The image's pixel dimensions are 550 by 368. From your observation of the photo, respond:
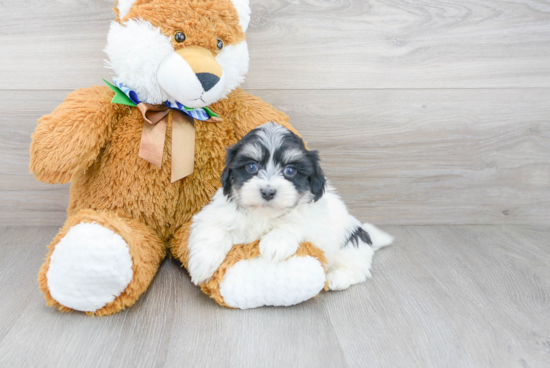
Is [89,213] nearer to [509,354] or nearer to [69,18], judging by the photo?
[69,18]

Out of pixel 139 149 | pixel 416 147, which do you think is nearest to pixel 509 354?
pixel 416 147

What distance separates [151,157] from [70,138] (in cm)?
24

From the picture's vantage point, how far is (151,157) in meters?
1.31

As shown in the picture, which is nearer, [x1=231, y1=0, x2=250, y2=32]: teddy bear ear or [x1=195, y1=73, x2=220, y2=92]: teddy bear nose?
[x1=195, y1=73, x2=220, y2=92]: teddy bear nose

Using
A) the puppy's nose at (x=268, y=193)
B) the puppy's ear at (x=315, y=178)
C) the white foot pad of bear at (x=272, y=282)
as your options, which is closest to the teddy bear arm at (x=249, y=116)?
the puppy's ear at (x=315, y=178)

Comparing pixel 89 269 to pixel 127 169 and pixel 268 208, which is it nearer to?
pixel 127 169

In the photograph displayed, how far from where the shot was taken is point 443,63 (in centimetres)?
179

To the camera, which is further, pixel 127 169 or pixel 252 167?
pixel 127 169

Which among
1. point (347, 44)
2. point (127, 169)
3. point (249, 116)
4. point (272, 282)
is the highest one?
point (347, 44)

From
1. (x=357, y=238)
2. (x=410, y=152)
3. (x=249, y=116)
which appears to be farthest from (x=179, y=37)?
(x=410, y=152)

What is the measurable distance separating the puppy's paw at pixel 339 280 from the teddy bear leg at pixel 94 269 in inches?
23.0

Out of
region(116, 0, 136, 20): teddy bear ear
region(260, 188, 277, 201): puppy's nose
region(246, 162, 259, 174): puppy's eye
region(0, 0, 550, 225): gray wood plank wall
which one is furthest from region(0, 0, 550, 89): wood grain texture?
region(260, 188, 277, 201): puppy's nose

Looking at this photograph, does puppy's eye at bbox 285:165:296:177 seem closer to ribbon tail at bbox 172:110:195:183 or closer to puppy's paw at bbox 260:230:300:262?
puppy's paw at bbox 260:230:300:262

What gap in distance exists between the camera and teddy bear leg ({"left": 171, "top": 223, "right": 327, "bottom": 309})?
1202 millimetres
